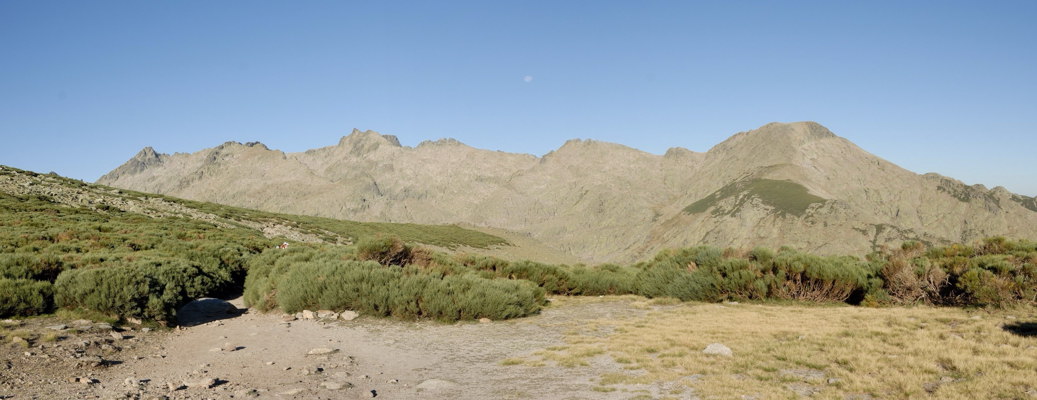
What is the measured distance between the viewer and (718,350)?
916 centimetres

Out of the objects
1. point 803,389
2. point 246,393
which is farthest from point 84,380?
point 803,389

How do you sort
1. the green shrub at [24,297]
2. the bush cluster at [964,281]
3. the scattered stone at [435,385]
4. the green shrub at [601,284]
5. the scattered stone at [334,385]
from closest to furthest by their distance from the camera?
the scattered stone at [334,385] < the scattered stone at [435,385] < the green shrub at [24,297] < the bush cluster at [964,281] < the green shrub at [601,284]

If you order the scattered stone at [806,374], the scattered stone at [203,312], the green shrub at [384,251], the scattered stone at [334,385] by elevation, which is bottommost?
the scattered stone at [203,312]

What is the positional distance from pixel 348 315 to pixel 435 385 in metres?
6.59

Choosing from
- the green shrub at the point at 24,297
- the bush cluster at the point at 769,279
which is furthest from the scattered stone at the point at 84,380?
the bush cluster at the point at 769,279

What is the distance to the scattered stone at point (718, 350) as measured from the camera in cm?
903

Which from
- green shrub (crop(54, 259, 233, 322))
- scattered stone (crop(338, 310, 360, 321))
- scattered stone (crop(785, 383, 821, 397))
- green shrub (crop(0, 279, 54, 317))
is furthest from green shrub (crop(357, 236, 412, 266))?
scattered stone (crop(785, 383, 821, 397))

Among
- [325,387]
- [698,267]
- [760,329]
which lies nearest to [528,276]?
[698,267]

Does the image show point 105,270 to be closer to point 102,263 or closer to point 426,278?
point 102,263

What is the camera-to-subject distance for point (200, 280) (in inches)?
632

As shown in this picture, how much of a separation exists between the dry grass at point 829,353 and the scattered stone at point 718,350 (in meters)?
0.20

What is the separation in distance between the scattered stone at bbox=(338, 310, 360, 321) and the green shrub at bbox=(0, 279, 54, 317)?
6.09 m

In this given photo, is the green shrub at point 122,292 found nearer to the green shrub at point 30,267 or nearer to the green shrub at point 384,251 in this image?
the green shrub at point 30,267

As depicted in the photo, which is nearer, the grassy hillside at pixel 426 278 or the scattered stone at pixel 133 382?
the scattered stone at pixel 133 382
